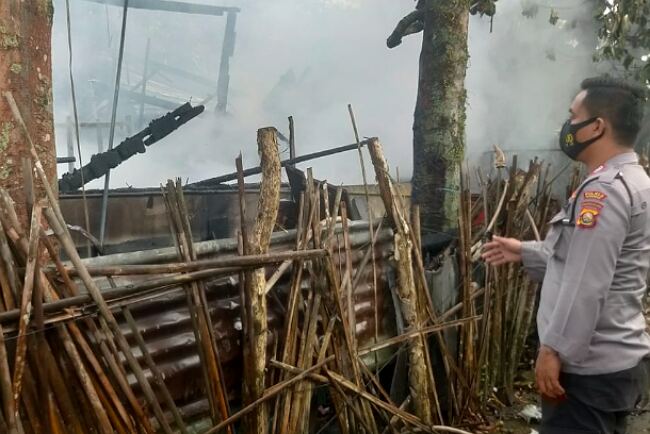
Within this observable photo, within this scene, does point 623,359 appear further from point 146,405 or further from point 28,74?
point 28,74

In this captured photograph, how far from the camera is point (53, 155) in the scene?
95.5 inches

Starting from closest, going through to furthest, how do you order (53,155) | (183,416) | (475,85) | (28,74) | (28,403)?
(28,403)
(28,74)
(53,155)
(183,416)
(475,85)

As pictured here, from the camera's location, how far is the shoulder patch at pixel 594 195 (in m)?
1.96

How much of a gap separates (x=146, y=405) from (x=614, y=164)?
2.16 metres

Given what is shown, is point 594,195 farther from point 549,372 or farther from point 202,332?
point 202,332

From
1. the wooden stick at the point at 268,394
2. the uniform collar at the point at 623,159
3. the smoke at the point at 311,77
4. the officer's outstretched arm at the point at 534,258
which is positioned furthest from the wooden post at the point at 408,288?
the smoke at the point at 311,77

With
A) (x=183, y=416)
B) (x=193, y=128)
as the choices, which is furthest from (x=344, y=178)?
(x=183, y=416)

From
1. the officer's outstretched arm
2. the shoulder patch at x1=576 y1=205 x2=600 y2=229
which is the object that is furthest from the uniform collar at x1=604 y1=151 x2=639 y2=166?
the officer's outstretched arm

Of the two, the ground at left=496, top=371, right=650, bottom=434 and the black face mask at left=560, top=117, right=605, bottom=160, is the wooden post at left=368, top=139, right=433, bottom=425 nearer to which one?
the ground at left=496, top=371, right=650, bottom=434

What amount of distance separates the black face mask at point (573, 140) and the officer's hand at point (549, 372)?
79 cm

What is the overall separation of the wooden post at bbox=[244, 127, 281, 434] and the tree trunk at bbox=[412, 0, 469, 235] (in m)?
2.00

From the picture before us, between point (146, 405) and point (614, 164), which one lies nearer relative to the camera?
point (614, 164)

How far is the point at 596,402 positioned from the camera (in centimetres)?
204

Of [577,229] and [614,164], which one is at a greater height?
[614,164]
